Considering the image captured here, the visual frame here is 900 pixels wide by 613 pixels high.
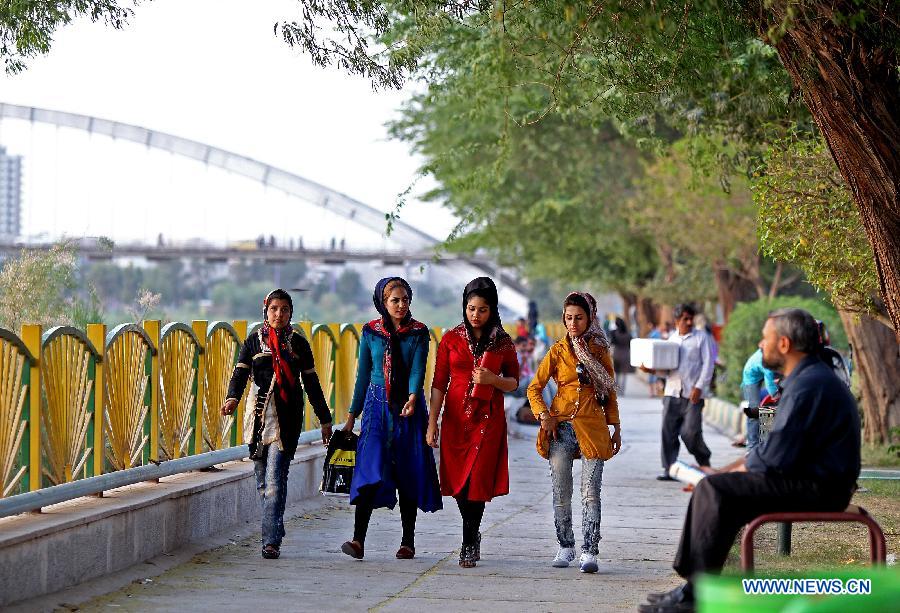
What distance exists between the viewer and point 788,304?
24.8 m

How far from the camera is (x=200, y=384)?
9938 mm

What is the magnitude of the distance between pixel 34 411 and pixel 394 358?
2311 mm

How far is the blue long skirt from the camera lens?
865cm

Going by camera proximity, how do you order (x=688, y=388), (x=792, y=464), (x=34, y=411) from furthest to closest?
(x=688, y=388)
(x=34, y=411)
(x=792, y=464)

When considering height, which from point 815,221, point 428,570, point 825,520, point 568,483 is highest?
point 815,221

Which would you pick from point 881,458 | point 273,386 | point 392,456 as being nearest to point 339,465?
point 392,456

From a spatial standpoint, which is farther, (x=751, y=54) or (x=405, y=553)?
(x=751, y=54)

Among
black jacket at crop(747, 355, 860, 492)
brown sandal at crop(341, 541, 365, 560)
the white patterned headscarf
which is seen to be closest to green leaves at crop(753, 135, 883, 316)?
the white patterned headscarf

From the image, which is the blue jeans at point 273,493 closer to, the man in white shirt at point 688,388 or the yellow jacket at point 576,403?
the yellow jacket at point 576,403

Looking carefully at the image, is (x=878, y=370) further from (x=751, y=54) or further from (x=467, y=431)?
(x=467, y=431)

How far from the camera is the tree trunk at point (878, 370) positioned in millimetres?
15930

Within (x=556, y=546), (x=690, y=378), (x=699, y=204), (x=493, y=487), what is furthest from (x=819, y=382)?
(x=699, y=204)

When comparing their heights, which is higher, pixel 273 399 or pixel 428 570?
pixel 273 399

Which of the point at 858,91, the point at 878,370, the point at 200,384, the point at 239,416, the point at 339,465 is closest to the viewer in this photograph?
the point at 858,91
